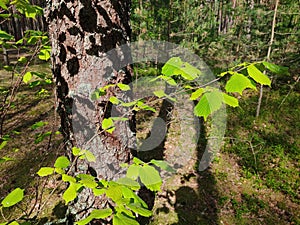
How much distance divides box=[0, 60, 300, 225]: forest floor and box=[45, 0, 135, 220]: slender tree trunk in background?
1.28 meters

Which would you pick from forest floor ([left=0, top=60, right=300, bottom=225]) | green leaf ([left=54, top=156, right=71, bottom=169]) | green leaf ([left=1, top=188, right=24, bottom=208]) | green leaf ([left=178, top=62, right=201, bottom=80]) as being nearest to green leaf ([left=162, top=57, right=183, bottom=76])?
green leaf ([left=178, top=62, right=201, bottom=80])

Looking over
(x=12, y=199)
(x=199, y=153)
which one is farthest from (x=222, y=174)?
(x=12, y=199)

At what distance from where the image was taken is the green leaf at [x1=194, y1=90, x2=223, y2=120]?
0.84 metres

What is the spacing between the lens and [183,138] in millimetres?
6438

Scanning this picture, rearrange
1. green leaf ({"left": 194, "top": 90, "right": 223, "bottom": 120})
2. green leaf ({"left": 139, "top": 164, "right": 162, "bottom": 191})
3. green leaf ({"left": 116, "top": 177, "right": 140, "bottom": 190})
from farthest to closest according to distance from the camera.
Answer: green leaf ({"left": 116, "top": 177, "right": 140, "bottom": 190}) < green leaf ({"left": 139, "top": 164, "right": 162, "bottom": 191}) < green leaf ({"left": 194, "top": 90, "right": 223, "bottom": 120})

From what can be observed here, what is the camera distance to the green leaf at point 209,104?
2.77ft

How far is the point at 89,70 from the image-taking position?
1506 millimetres

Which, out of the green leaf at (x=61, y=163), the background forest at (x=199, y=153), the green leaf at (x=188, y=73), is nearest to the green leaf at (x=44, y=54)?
the background forest at (x=199, y=153)

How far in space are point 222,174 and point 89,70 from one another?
4436 mm

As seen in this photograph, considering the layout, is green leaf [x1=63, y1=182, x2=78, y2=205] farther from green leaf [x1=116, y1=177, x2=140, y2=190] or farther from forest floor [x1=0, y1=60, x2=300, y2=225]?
forest floor [x1=0, y1=60, x2=300, y2=225]

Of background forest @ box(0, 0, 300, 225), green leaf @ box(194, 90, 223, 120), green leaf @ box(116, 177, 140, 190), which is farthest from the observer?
background forest @ box(0, 0, 300, 225)

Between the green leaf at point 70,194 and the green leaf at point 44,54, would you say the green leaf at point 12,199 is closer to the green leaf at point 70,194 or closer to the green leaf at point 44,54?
the green leaf at point 70,194

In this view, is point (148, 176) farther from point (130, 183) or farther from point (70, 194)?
point (70, 194)

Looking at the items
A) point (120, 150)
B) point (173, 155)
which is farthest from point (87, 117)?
point (173, 155)
